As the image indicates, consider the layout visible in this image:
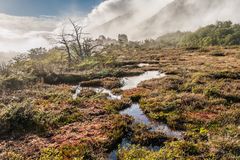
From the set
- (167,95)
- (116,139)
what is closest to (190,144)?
(116,139)

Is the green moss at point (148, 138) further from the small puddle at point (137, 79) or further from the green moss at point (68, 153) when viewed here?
the small puddle at point (137, 79)

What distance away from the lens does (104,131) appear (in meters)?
19.6

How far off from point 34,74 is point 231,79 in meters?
25.3

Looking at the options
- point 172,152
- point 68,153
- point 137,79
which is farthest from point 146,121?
point 137,79

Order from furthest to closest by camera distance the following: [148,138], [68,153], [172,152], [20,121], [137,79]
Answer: [137,79] < [20,121] < [148,138] < [68,153] < [172,152]

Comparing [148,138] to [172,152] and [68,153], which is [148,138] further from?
[68,153]

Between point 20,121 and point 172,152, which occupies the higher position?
point 20,121

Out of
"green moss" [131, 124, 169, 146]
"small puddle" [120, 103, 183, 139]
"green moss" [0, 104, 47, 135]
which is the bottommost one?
"small puddle" [120, 103, 183, 139]

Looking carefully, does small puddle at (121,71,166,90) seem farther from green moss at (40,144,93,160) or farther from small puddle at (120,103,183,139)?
green moss at (40,144,93,160)


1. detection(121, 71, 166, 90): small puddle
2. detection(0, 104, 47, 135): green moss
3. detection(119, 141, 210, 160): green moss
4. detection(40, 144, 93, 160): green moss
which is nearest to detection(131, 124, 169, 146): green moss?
detection(119, 141, 210, 160): green moss

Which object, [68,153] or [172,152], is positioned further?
[68,153]

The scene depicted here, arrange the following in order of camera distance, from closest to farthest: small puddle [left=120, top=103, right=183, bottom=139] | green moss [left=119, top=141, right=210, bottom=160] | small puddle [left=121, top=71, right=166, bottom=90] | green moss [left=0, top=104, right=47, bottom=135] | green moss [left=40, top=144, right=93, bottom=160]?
green moss [left=119, top=141, right=210, bottom=160]
green moss [left=40, top=144, right=93, bottom=160]
small puddle [left=120, top=103, right=183, bottom=139]
green moss [left=0, top=104, right=47, bottom=135]
small puddle [left=121, top=71, right=166, bottom=90]

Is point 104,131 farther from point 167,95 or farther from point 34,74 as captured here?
point 34,74

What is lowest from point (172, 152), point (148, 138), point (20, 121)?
point (148, 138)
